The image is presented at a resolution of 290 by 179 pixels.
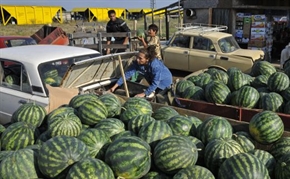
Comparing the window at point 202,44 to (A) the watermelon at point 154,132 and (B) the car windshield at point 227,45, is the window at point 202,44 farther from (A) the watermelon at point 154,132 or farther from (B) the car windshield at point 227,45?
(A) the watermelon at point 154,132

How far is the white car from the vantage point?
493cm

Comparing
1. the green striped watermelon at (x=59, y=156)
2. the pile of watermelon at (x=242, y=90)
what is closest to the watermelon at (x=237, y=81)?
the pile of watermelon at (x=242, y=90)

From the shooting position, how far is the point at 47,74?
5117 mm

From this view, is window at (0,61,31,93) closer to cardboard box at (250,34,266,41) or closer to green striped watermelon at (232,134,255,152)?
green striped watermelon at (232,134,255,152)

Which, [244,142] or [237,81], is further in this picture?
[237,81]

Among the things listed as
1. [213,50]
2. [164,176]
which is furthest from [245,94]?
[213,50]

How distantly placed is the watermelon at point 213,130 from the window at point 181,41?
Answer: 718 centimetres

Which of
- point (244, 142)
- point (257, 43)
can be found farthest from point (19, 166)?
point (257, 43)

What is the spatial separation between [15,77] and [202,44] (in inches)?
240

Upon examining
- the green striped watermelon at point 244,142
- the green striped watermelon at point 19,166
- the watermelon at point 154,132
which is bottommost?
the green striped watermelon at point 244,142

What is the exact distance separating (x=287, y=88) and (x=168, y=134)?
2.57 metres

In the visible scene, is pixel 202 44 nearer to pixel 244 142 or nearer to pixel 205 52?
pixel 205 52

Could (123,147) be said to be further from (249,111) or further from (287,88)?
(287,88)

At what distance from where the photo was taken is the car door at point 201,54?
9.62 m
